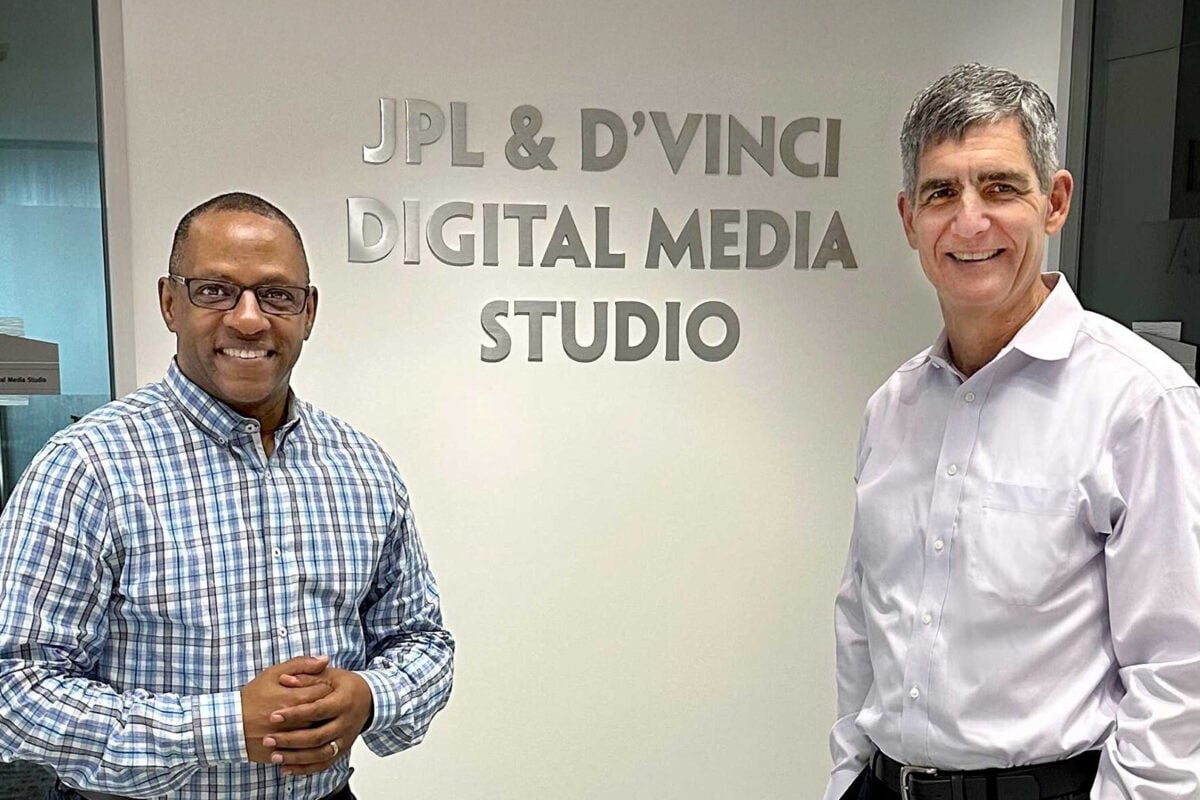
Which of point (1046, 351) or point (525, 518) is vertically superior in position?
point (1046, 351)

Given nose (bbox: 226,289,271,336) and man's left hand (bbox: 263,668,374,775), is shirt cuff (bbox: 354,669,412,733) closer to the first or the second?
man's left hand (bbox: 263,668,374,775)

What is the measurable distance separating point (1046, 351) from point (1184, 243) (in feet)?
5.86

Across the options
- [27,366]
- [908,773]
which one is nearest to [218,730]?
[908,773]

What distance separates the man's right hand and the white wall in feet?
4.54

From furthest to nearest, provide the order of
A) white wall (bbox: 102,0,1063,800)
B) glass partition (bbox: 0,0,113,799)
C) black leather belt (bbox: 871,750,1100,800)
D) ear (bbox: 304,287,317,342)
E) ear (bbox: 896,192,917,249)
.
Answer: white wall (bbox: 102,0,1063,800) → glass partition (bbox: 0,0,113,799) → ear (bbox: 304,287,317,342) → ear (bbox: 896,192,917,249) → black leather belt (bbox: 871,750,1100,800)

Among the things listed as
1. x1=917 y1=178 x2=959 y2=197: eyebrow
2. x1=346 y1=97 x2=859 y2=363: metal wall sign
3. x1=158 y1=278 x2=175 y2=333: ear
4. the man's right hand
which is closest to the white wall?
x1=346 y1=97 x2=859 y2=363: metal wall sign

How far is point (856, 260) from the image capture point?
10.4 ft

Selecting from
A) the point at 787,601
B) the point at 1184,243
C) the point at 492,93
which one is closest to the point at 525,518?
the point at 787,601

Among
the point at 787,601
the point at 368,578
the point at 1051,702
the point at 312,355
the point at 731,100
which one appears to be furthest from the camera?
the point at 787,601

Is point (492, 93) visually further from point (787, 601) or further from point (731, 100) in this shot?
point (787, 601)

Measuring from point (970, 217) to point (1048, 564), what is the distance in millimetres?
486

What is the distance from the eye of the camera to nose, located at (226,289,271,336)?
1630 mm

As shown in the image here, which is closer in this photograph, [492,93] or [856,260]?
[492,93]

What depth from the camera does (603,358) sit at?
9.91 feet
